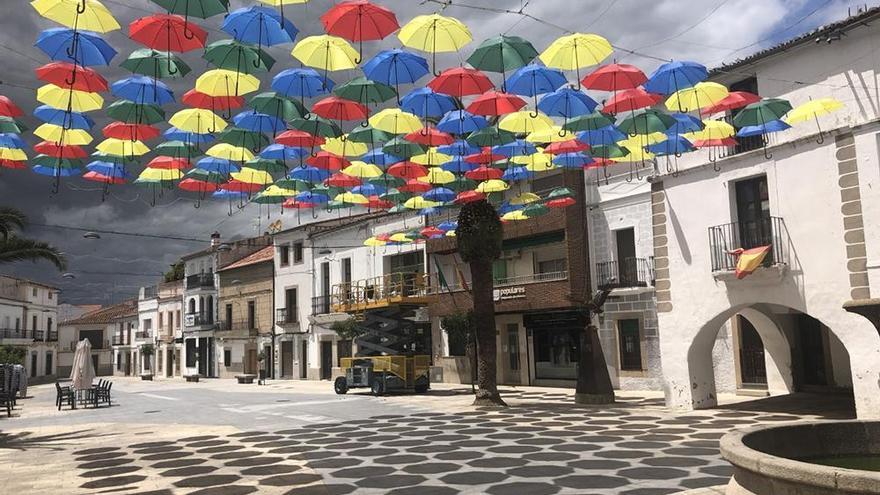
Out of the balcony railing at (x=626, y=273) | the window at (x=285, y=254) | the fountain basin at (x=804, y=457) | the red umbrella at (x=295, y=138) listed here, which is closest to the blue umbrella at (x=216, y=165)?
the red umbrella at (x=295, y=138)

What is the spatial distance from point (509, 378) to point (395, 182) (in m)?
14.4

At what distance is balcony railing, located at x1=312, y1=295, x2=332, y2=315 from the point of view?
3972 centimetres

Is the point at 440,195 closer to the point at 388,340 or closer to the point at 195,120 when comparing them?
the point at 195,120

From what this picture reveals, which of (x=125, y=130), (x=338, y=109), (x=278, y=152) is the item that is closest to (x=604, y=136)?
(x=338, y=109)

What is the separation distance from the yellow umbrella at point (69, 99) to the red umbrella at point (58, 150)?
5.77 ft

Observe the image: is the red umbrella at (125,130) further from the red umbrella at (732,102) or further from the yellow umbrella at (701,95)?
the red umbrella at (732,102)

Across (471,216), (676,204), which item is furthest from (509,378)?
Result: (676,204)

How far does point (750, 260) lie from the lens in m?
15.3

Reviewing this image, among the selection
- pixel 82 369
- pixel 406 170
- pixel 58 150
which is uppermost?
pixel 406 170

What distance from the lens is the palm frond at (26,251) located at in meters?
19.8

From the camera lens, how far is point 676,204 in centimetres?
1788

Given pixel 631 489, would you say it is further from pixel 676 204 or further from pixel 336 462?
pixel 676 204

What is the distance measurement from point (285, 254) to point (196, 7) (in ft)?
116

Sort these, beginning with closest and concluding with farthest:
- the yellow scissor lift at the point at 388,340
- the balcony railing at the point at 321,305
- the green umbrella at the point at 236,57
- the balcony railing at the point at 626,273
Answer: the green umbrella at the point at 236,57 < the balcony railing at the point at 626,273 < the yellow scissor lift at the point at 388,340 < the balcony railing at the point at 321,305
